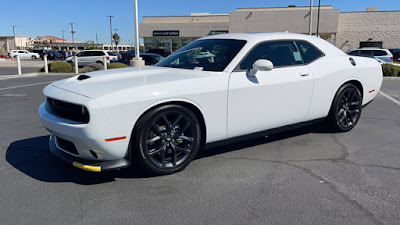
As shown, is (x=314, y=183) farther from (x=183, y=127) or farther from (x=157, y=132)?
(x=157, y=132)

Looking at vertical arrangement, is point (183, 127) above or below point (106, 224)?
above

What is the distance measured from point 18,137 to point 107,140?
2.74 meters

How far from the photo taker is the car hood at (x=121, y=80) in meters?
3.23

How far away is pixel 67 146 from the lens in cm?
340

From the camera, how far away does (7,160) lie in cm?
405

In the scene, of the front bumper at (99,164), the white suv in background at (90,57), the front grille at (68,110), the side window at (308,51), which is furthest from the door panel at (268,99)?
the white suv in background at (90,57)

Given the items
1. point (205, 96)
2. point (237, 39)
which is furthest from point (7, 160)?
point (237, 39)

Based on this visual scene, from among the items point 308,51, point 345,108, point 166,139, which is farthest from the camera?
point 345,108

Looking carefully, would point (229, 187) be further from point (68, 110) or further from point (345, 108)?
point (345, 108)

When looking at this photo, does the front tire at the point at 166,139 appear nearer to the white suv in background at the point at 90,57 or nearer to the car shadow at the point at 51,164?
the car shadow at the point at 51,164


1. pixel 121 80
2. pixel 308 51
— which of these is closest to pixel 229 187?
pixel 121 80

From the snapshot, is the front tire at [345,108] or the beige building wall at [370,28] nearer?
the front tire at [345,108]

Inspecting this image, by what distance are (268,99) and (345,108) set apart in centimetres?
178

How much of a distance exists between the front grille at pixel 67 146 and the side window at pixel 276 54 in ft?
6.69
